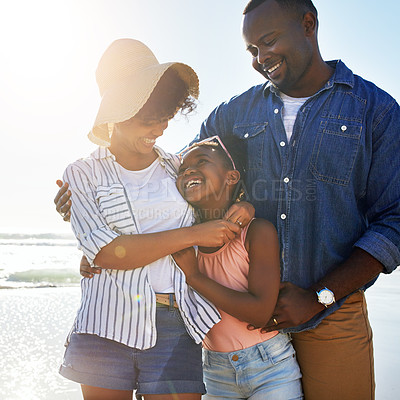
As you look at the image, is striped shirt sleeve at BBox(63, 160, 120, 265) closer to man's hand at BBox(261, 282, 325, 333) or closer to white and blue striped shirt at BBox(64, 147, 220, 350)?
white and blue striped shirt at BBox(64, 147, 220, 350)

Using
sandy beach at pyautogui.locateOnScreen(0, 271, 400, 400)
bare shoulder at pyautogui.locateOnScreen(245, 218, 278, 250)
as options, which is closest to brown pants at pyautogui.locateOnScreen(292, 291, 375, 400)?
bare shoulder at pyautogui.locateOnScreen(245, 218, 278, 250)

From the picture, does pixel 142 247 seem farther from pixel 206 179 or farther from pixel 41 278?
pixel 41 278

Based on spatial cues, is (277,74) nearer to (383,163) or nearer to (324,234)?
(383,163)

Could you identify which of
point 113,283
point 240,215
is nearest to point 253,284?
point 240,215

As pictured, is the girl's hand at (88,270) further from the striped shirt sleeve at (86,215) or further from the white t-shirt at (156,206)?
the white t-shirt at (156,206)

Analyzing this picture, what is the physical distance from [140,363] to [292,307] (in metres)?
0.80

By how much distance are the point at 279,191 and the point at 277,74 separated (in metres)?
0.69

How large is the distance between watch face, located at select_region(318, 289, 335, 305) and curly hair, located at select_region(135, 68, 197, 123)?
1.21m

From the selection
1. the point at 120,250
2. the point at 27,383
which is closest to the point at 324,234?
the point at 120,250

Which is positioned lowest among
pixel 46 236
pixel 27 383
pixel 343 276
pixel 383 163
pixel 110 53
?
pixel 46 236

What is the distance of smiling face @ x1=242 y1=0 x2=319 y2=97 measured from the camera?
2.46 m

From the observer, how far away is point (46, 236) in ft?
76.0

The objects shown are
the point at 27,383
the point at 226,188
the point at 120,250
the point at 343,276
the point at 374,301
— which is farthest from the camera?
the point at 374,301

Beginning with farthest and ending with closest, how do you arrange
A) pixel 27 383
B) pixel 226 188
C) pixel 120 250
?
pixel 27 383, pixel 226 188, pixel 120 250
